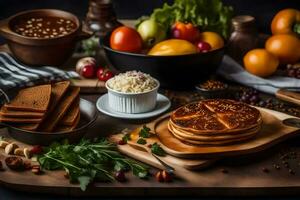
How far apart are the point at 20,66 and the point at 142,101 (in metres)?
0.78

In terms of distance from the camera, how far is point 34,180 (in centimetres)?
240

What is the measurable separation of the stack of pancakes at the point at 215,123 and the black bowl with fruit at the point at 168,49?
43 centimetres

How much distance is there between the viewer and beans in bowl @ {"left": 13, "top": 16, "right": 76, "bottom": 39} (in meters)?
3.37

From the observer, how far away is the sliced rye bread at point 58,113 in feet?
8.83

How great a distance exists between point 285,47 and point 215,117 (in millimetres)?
937

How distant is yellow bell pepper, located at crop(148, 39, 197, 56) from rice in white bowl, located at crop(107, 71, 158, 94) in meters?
0.25

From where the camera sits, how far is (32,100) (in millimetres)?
2729

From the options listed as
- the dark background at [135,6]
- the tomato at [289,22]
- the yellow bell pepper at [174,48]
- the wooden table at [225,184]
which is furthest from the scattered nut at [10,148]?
the dark background at [135,6]

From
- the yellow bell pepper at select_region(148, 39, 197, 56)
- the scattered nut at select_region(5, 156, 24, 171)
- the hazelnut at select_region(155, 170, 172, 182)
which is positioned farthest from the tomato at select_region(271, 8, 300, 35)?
the scattered nut at select_region(5, 156, 24, 171)

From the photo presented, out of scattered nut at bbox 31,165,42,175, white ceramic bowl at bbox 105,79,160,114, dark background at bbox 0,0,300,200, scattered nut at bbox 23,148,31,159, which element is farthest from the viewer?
dark background at bbox 0,0,300,200

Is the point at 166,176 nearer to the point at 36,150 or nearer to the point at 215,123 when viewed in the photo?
the point at 215,123

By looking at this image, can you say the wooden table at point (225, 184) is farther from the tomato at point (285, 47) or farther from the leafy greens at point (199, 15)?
the leafy greens at point (199, 15)

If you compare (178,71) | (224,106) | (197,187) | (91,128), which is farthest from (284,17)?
(197,187)

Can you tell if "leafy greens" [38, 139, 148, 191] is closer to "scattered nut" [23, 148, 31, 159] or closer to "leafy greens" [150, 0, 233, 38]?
"scattered nut" [23, 148, 31, 159]
